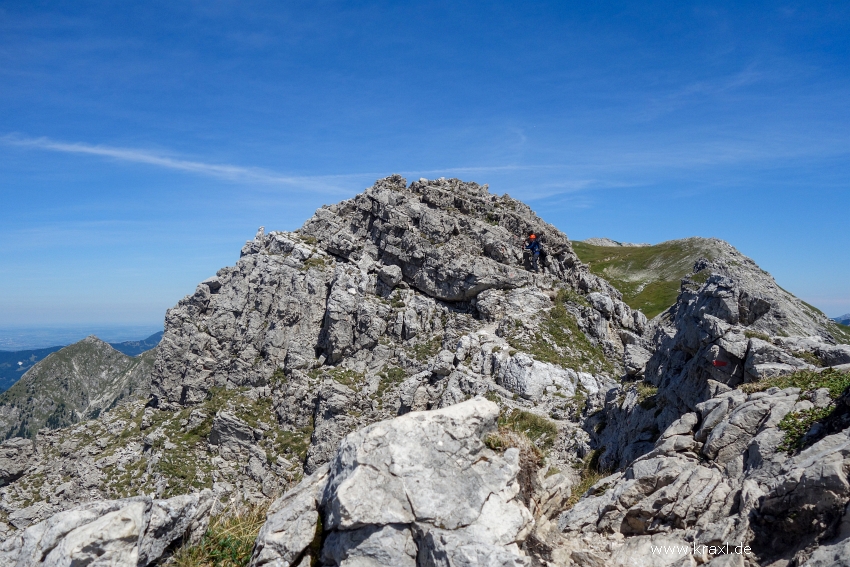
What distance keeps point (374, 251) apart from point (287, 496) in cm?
4500

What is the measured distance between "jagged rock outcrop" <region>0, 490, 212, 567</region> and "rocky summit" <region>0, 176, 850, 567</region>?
0.03m

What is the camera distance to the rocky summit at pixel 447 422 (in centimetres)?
696

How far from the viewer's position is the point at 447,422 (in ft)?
25.3

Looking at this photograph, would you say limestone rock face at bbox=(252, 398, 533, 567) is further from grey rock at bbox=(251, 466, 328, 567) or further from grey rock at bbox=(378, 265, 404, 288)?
grey rock at bbox=(378, 265, 404, 288)

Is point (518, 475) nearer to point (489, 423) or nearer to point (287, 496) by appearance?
point (489, 423)

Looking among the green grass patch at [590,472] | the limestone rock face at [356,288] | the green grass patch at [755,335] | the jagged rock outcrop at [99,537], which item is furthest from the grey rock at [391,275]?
the jagged rock outcrop at [99,537]

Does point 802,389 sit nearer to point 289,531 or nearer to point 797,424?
point 797,424

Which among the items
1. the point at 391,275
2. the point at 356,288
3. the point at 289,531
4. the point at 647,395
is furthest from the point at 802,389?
the point at 356,288

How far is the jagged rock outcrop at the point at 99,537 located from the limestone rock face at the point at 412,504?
1626 millimetres

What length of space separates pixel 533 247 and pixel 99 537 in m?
47.9

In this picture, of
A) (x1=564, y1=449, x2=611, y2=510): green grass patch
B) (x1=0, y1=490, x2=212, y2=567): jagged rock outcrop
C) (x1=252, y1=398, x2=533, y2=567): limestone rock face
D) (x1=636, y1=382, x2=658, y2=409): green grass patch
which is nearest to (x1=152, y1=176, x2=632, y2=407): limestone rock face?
(x1=636, y1=382, x2=658, y2=409): green grass patch

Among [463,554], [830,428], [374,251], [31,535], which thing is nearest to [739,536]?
[830,428]

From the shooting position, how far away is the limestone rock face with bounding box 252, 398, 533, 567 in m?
6.35

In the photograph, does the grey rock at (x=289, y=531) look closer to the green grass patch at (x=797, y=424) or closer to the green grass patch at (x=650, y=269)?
the green grass patch at (x=797, y=424)
